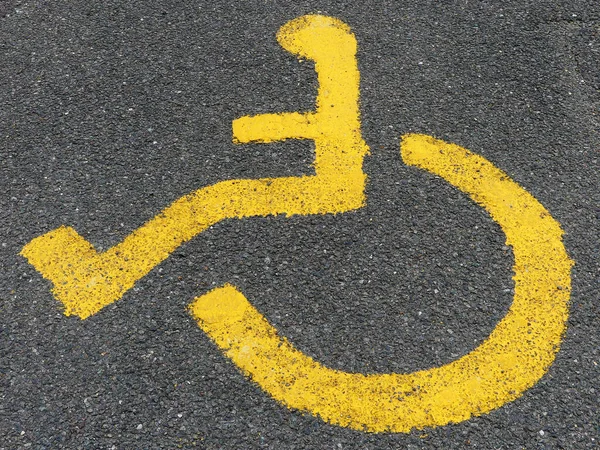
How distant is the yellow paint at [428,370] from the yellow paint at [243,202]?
378 mm

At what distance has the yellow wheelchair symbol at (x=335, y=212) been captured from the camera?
7.08ft

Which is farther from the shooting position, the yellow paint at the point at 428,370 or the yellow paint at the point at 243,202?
the yellow paint at the point at 243,202

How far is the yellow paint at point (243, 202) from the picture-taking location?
2.48 metres

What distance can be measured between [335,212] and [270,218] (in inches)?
11.5

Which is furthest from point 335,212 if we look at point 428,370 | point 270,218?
point 428,370

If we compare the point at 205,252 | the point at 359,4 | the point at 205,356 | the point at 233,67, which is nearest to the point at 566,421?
the point at 205,356

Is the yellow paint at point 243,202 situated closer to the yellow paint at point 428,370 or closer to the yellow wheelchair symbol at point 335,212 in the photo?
the yellow wheelchair symbol at point 335,212

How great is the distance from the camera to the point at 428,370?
2.22 meters

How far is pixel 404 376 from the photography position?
221cm

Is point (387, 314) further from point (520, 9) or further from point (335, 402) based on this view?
point (520, 9)

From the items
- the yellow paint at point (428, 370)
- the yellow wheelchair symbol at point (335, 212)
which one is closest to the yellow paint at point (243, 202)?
the yellow wheelchair symbol at point (335, 212)

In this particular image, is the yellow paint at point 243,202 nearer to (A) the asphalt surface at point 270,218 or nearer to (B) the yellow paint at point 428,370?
(A) the asphalt surface at point 270,218

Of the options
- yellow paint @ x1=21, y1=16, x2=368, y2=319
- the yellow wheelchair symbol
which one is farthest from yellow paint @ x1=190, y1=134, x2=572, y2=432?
yellow paint @ x1=21, y1=16, x2=368, y2=319

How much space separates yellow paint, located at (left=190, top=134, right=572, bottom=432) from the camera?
2131 millimetres
